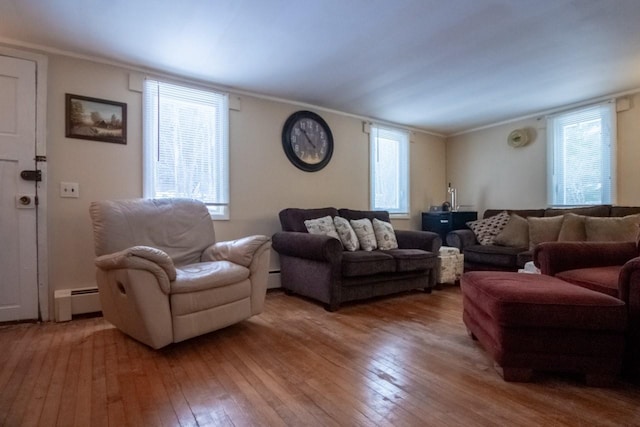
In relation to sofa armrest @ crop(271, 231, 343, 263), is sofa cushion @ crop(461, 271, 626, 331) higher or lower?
lower

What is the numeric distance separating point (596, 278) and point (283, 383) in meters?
1.91

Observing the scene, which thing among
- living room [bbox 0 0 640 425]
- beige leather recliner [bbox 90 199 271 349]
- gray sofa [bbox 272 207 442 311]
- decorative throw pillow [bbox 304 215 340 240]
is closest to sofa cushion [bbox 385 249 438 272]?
gray sofa [bbox 272 207 442 311]

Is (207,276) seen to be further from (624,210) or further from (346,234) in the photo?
(624,210)

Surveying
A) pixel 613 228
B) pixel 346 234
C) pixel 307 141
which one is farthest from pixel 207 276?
pixel 613 228

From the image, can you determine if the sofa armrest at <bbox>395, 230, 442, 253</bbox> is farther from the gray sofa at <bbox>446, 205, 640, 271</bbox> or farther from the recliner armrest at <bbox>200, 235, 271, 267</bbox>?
the recliner armrest at <bbox>200, 235, 271, 267</bbox>

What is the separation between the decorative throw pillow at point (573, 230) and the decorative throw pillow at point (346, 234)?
215 centimetres

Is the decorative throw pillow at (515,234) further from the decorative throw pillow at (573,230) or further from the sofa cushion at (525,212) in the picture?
the decorative throw pillow at (573,230)

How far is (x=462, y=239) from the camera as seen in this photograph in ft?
13.5

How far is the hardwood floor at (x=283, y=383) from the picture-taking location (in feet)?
4.47

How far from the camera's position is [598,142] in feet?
12.3

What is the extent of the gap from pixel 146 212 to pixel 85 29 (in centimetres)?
136

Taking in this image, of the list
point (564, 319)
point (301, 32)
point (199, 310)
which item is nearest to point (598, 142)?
point (564, 319)

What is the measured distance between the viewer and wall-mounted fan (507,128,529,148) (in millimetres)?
4398

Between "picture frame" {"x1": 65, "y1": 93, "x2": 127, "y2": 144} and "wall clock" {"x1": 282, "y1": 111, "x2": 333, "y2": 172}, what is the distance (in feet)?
5.32
